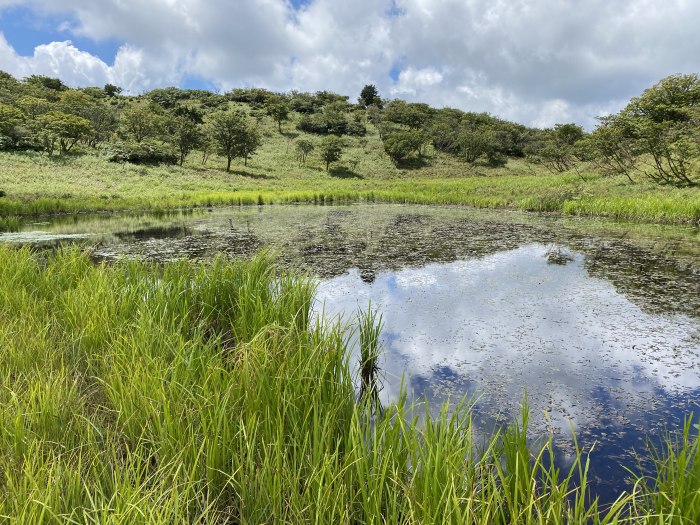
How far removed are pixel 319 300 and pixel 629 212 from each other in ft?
54.7

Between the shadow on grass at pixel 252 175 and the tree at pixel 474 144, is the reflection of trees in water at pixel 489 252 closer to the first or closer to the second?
the shadow on grass at pixel 252 175

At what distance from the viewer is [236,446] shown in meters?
2.47

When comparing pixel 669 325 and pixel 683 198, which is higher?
pixel 683 198

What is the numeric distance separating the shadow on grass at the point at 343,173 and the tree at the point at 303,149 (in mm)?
4054

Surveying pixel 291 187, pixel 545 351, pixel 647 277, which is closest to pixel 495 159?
pixel 291 187

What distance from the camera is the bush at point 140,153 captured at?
35900 millimetres

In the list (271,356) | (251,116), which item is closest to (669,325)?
(271,356)

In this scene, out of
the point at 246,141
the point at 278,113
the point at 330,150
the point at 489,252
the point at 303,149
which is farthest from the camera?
the point at 278,113

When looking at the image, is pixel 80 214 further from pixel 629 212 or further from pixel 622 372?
pixel 629 212

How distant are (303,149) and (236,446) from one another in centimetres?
4791

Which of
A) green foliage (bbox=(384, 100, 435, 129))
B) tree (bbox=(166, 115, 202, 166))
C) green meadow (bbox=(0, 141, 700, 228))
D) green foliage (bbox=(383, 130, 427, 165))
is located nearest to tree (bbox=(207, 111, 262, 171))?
tree (bbox=(166, 115, 202, 166))

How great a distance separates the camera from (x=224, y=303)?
4973mm

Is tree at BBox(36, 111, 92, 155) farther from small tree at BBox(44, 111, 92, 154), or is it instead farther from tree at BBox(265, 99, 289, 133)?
tree at BBox(265, 99, 289, 133)

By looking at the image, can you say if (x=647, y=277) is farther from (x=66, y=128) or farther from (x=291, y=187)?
(x=66, y=128)
